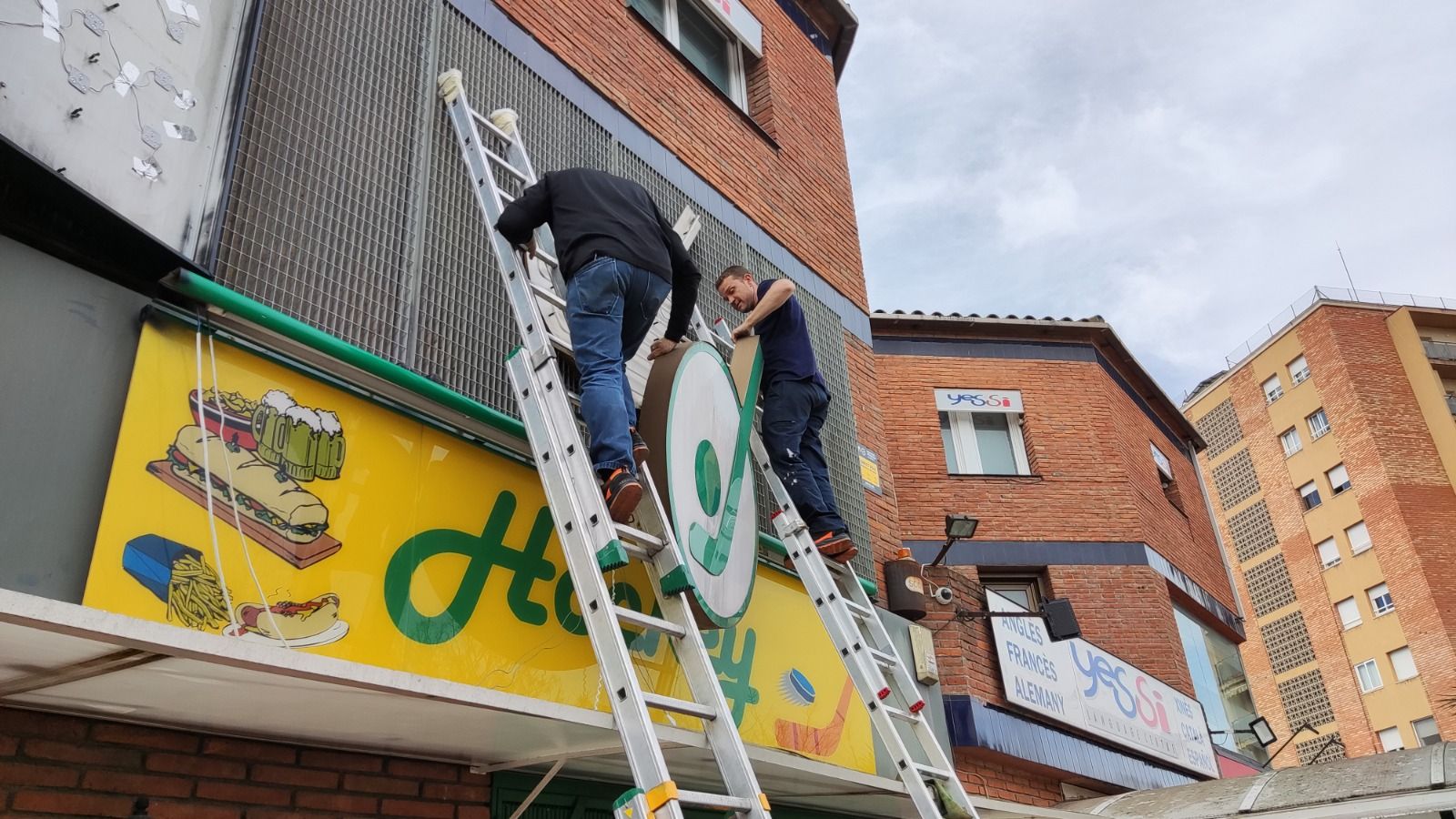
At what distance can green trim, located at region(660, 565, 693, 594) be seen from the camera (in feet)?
12.2

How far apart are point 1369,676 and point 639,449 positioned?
43.6 metres

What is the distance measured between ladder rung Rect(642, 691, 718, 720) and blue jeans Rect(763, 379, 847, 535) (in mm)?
2615

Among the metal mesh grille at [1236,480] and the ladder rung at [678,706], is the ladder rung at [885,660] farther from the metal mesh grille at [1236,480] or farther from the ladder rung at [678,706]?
the metal mesh grille at [1236,480]

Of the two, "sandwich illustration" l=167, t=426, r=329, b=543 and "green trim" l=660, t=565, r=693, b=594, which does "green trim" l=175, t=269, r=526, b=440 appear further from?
"green trim" l=660, t=565, r=693, b=594

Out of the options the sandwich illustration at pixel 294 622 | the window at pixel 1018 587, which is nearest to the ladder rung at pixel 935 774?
the sandwich illustration at pixel 294 622

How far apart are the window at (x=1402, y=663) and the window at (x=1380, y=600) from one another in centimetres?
156

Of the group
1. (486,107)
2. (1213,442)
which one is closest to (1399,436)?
(1213,442)

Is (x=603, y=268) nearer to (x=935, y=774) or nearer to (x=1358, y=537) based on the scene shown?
(x=935, y=774)

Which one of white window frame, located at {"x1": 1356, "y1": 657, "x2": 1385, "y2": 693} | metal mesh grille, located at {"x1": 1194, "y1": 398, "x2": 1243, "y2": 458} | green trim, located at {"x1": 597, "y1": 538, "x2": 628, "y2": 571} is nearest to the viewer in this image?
green trim, located at {"x1": 597, "y1": 538, "x2": 628, "y2": 571}

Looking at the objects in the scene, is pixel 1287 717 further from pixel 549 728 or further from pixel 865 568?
pixel 549 728

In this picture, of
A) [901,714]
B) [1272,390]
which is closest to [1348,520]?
[1272,390]

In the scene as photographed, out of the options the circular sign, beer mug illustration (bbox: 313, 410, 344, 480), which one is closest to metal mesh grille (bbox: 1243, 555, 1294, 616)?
the circular sign

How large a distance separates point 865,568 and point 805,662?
1417mm

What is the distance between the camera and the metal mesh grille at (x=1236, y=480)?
157 feet
